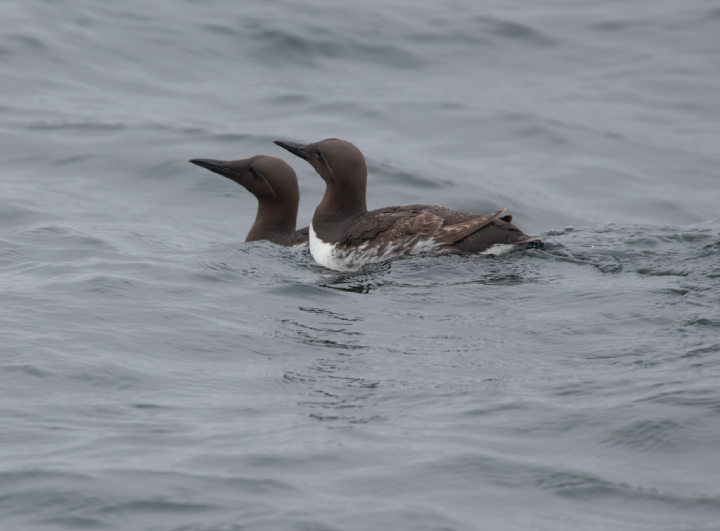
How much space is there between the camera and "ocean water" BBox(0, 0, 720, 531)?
4.14m

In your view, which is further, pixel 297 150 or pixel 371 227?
pixel 297 150

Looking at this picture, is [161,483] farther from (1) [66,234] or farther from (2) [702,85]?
(2) [702,85]

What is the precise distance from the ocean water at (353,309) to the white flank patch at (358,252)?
0.59ft

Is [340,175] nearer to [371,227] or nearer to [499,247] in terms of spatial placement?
[371,227]

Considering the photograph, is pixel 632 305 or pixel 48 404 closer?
pixel 48 404

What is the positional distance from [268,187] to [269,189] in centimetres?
2

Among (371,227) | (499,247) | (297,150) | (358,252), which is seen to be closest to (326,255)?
(358,252)

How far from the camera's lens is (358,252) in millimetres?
8430

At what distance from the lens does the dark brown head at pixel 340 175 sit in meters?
8.77

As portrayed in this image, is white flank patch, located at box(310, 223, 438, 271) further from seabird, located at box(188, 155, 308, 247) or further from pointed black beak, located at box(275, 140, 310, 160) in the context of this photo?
seabird, located at box(188, 155, 308, 247)

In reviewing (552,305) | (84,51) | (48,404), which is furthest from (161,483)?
(84,51)

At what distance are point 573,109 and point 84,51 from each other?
8756mm

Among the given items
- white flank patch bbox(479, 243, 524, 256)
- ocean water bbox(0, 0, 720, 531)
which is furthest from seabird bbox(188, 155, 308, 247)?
white flank patch bbox(479, 243, 524, 256)

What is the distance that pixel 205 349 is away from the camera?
6055 mm
